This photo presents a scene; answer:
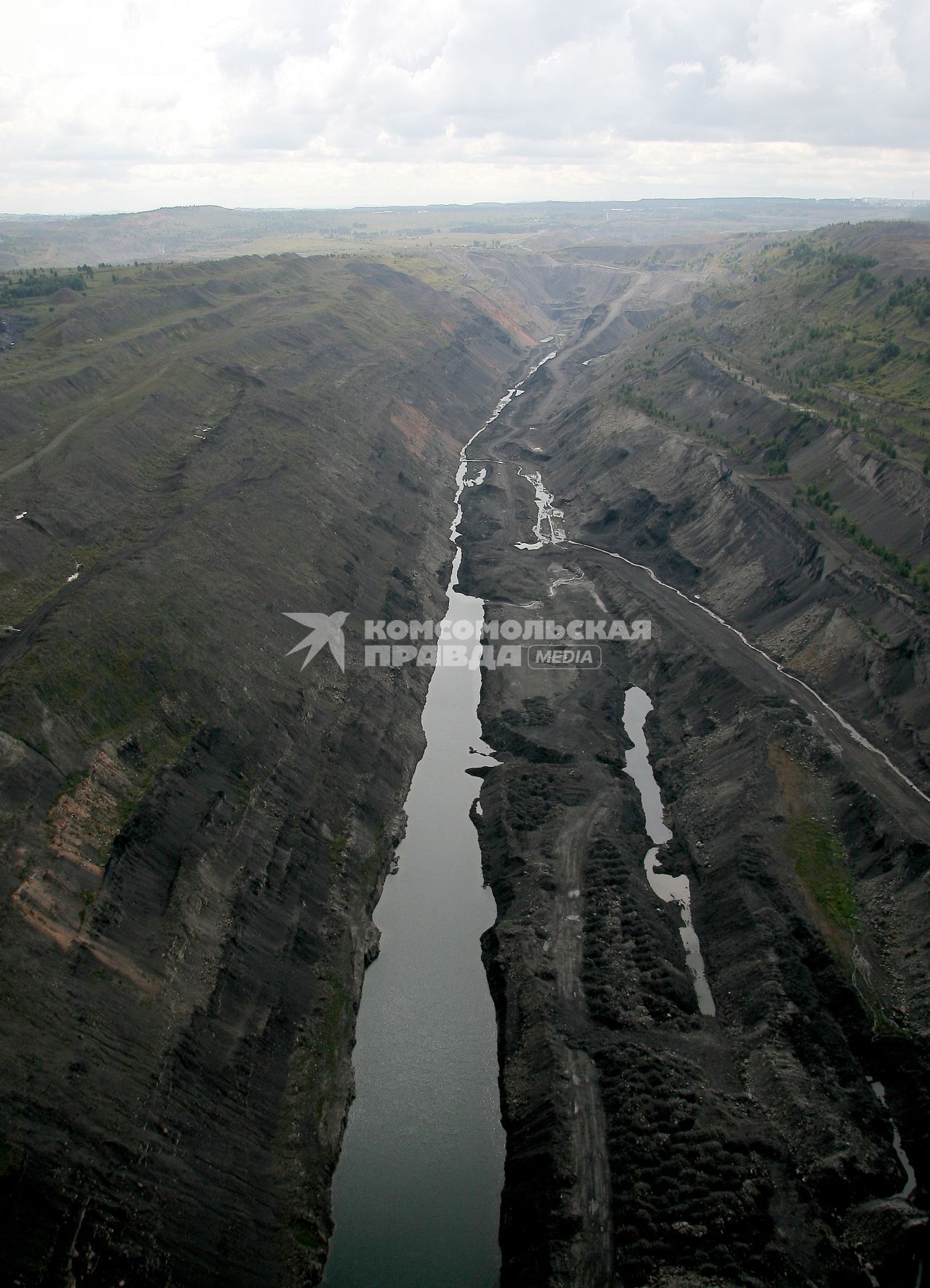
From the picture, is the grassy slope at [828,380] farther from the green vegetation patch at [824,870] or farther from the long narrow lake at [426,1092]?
the long narrow lake at [426,1092]

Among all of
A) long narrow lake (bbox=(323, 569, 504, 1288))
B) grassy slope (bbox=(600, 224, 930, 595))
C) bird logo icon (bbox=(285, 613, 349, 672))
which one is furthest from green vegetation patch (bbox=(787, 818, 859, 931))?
bird logo icon (bbox=(285, 613, 349, 672))

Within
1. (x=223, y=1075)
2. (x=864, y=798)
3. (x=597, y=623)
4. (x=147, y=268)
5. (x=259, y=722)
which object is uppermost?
(x=147, y=268)

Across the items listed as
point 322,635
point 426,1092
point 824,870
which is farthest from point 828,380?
point 426,1092

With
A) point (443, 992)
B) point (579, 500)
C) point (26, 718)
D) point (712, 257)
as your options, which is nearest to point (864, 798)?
point (443, 992)

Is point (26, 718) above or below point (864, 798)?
below

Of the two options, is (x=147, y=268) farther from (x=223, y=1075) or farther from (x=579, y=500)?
(x=223, y=1075)

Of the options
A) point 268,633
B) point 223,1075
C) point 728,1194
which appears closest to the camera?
point 728,1194

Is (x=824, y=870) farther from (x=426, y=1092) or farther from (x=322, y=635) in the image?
(x=322, y=635)
